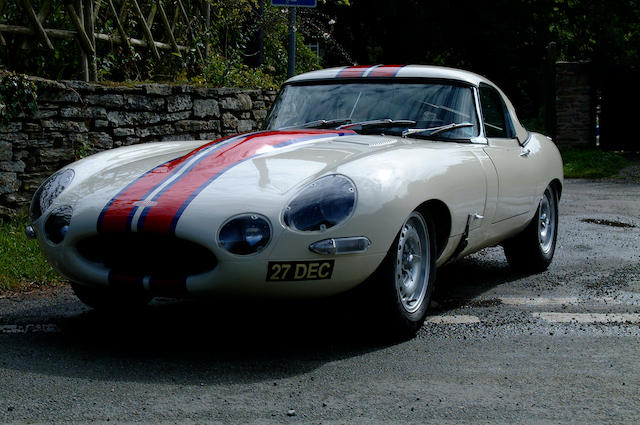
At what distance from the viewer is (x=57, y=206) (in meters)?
4.65

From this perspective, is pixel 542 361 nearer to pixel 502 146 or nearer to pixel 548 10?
pixel 502 146

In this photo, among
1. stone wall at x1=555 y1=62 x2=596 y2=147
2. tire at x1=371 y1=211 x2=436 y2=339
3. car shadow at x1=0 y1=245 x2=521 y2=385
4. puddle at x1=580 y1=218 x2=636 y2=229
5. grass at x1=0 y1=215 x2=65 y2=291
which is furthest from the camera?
stone wall at x1=555 y1=62 x2=596 y2=147

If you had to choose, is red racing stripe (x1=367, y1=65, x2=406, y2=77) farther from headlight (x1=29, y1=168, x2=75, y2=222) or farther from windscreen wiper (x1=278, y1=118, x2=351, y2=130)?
headlight (x1=29, y1=168, x2=75, y2=222)

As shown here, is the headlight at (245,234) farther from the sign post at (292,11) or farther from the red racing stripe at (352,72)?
the sign post at (292,11)

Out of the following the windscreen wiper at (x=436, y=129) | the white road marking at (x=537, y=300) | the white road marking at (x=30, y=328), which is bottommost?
the white road marking at (x=537, y=300)

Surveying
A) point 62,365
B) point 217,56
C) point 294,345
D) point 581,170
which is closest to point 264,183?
point 294,345

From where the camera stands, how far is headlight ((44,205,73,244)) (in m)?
4.57

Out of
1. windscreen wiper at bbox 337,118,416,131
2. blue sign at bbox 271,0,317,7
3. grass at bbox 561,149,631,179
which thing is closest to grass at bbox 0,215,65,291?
windscreen wiper at bbox 337,118,416,131

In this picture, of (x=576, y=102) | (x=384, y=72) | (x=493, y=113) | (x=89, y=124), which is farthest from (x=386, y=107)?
(x=576, y=102)

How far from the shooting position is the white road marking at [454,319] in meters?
5.19

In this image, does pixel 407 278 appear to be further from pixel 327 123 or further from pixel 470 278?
pixel 470 278

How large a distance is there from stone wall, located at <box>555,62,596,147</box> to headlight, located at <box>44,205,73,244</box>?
16917 mm

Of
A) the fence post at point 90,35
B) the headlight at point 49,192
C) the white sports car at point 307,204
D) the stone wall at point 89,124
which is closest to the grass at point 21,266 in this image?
the stone wall at point 89,124

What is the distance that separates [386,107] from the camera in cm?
576
